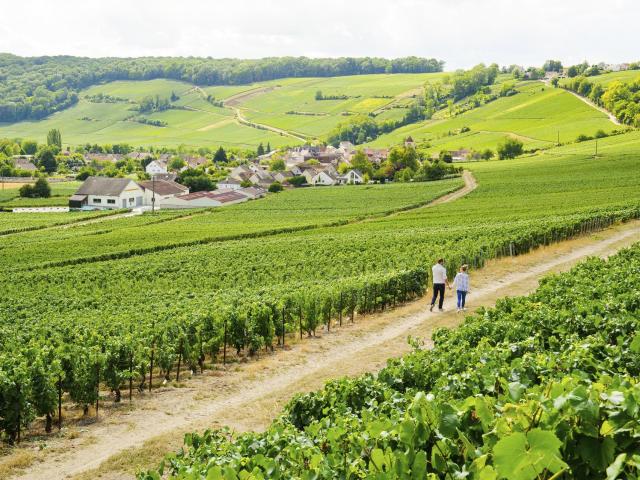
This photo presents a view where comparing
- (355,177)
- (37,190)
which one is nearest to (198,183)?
(37,190)

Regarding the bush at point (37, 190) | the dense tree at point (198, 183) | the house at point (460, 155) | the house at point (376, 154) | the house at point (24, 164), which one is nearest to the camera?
the bush at point (37, 190)

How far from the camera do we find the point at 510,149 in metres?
152

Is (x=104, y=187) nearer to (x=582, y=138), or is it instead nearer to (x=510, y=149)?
(x=510, y=149)

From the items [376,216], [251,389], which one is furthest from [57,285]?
[376,216]

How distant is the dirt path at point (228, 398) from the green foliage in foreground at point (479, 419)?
437cm

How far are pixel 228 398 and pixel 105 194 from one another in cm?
10917

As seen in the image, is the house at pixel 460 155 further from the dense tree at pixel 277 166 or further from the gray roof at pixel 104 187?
the gray roof at pixel 104 187

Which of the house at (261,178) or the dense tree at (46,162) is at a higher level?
the dense tree at (46,162)

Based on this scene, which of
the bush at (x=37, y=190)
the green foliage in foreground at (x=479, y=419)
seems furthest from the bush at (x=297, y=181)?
the green foliage in foreground at (x=479, y=419)

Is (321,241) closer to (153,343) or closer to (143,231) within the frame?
(143,231)

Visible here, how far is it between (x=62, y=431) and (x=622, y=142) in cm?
13923

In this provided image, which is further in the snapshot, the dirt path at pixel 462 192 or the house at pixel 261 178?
the house at pixel 261 178

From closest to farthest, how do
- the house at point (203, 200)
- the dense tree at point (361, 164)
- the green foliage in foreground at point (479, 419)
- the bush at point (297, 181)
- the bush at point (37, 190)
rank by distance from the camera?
1. the green foliage in foreground at point (479, 419)
2. the house at point (203, 200)
3. the bush at point (37, 190)
4. the bush at point (297, 181)
5. the dense tree at point (361, 164)

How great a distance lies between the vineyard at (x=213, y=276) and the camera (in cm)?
1825
